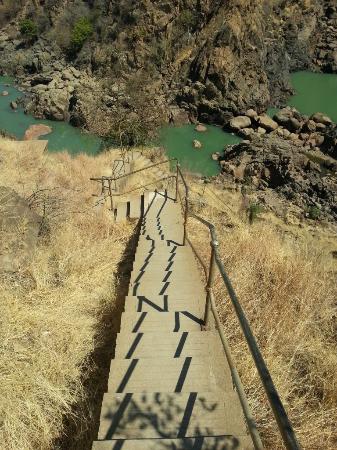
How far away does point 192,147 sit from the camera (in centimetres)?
2081

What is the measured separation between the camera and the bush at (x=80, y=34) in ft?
103

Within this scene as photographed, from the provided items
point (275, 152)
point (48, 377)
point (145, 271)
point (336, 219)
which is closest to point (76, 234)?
point (145, 271)

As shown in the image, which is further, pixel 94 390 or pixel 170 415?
pixel 94 390

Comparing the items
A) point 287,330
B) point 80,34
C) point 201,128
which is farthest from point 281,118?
point 287,330

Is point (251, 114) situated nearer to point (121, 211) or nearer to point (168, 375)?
point (121, 211)

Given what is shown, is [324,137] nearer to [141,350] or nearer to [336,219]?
[336,219]

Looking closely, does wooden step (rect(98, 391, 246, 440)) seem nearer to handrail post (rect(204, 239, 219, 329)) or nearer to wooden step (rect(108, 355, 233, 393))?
wooden step (rect(108, 355, 233, 393))

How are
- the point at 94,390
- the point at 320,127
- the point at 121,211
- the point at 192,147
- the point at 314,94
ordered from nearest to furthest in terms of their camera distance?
the point at 94,390 → the point at 121,211 → the point at 192,147 → the point at 320,127 → the point at 314,94

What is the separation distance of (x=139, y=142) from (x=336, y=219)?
9.74 metres

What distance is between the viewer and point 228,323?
14.3 ft

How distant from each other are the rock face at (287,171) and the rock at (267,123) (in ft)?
8.82

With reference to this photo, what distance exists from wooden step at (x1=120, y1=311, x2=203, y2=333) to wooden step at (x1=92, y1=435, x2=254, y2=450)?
1382 millimetres

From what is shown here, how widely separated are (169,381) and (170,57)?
28.3 metres

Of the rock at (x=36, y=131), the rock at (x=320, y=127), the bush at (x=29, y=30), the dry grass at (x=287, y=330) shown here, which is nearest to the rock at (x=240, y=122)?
the rock at (x=320, y=127)
